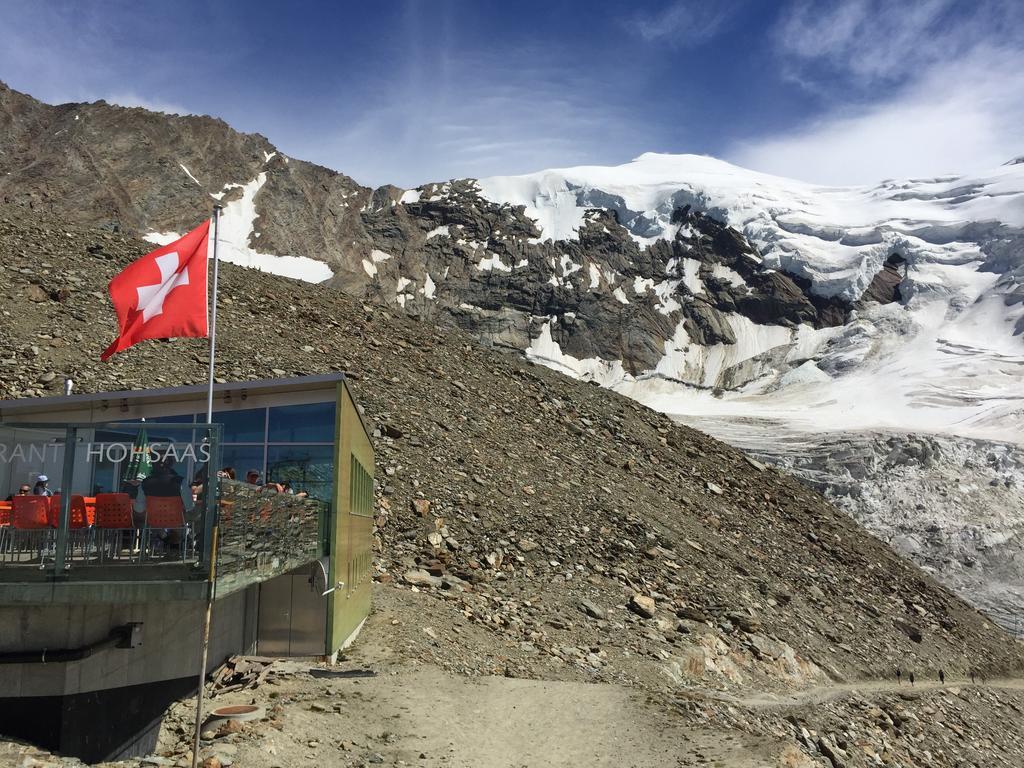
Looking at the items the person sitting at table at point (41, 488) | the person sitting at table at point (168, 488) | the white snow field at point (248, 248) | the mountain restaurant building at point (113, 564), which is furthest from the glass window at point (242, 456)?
the white snow field at point (248, 248)

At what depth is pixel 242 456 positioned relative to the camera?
16.1m

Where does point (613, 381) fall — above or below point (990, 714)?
above

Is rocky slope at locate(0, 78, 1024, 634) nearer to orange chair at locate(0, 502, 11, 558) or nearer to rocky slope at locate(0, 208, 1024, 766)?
rocky slope at locate(0, 208, 1024, 766)

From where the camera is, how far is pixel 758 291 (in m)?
150

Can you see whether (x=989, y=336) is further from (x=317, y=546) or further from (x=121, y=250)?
(x=317, y=546)

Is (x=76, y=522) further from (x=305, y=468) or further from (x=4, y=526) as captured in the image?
(x=305, y=468)

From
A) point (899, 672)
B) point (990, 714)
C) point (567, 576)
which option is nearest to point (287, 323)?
point (567, 576)

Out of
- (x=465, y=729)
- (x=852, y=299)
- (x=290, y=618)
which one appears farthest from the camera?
(x=852, y=299)

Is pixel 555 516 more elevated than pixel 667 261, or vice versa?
pixel 667 261

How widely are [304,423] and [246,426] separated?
106 cm

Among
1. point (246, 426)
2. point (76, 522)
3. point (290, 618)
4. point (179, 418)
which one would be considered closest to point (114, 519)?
point (76, 522)

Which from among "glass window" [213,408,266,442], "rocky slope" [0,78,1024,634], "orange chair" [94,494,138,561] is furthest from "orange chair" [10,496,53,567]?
"rocky slope" [0,78,1024,634]

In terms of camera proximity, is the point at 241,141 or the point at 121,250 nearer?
the point at 121,250

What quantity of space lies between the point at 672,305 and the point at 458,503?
427ft
